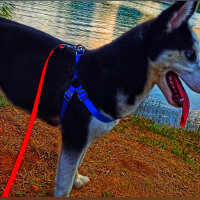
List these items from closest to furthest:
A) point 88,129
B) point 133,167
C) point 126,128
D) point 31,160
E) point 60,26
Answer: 1. point 88,129
2. point 31,160
3. point 133,167
4. point 126,128
5. point 60,26

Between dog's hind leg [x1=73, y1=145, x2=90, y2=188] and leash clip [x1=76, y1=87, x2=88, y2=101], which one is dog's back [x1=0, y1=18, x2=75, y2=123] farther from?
dog's hind leg [x1=73, y1=145, x2=90, y2=188]

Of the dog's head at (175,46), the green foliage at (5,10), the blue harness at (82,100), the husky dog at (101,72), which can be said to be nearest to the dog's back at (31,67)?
the husky dog at (101,72)

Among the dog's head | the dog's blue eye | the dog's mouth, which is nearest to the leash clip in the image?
the dog's head

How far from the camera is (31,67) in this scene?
338cm

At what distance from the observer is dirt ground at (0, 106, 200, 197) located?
13.3 feet

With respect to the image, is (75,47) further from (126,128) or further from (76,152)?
(126,128)

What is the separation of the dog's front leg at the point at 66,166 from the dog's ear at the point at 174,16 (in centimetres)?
161

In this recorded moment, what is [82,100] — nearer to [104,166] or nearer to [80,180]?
[80,180]

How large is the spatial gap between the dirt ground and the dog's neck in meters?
1.58

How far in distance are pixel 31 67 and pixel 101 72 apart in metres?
0.86

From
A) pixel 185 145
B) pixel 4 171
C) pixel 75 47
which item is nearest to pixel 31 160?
pixel 4 171

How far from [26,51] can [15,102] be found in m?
0.66

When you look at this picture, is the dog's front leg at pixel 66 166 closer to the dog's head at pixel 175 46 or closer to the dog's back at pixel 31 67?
the dog's back at pixel 31 67

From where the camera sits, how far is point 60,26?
69.6 ft
